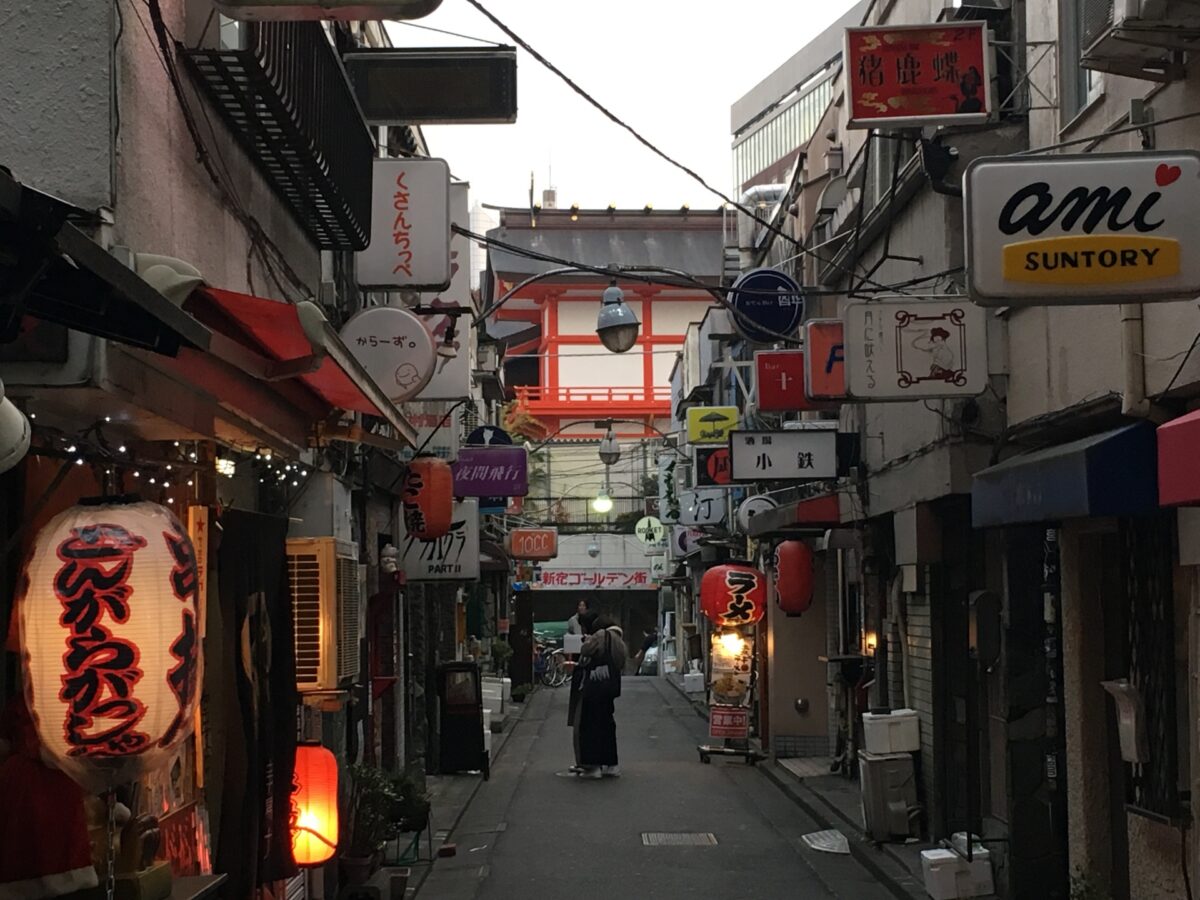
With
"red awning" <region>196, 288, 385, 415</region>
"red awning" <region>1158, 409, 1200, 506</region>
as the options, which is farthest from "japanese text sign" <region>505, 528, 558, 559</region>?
"red awning" <region>196, 288, 385, 415</region>

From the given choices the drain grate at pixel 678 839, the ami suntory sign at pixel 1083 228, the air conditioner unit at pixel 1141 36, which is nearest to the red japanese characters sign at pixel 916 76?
the air conditioner unit at pixel 1141 36

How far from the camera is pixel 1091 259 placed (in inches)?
311

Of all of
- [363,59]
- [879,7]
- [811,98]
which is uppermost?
[811,98]

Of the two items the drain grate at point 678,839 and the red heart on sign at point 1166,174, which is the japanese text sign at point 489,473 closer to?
the drain grate at point 678,839

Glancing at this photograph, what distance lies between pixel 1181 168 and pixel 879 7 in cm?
1060

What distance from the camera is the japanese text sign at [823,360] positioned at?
49.4ft

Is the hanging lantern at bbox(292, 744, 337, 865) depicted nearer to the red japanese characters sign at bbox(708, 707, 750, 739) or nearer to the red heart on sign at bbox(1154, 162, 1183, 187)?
the red heart on sign at bbox(1154, 162, 1183, 187)

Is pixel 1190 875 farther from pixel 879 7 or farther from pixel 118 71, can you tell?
pixel 879 7

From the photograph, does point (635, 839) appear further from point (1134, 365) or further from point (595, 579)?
point (595, 579)

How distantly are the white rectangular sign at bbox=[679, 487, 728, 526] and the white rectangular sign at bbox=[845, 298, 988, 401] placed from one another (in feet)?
65.4

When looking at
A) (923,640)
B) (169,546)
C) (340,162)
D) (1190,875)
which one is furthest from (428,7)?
(923,640)

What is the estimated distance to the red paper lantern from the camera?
894 inches

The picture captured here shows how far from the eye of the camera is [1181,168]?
7859 mm

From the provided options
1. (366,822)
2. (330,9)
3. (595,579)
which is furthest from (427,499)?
(595,579)
